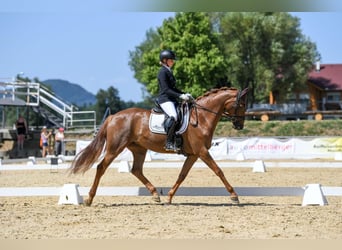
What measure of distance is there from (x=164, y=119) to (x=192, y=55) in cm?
3909

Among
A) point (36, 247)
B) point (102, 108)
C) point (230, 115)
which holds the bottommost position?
point (36, 247)

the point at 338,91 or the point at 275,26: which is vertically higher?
the point at 275,26

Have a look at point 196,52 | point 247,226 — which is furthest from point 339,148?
point 196,52

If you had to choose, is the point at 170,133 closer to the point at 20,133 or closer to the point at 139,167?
the point at 139,167

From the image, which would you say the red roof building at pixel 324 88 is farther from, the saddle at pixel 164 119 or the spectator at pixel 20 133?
the saddle at pixel 164 119

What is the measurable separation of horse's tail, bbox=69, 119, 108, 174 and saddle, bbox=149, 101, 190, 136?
0.77 meters

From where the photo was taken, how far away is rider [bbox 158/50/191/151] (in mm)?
8492

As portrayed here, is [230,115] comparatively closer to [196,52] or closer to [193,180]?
[193,180]

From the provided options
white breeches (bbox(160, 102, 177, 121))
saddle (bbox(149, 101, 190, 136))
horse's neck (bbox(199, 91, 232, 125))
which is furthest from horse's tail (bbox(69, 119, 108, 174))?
horse's neck (bbox(199, 91, 232, 125))

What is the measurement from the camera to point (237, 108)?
898 cm

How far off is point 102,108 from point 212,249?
77.3m

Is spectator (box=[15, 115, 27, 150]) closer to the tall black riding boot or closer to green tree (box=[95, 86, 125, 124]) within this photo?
the tall black riding boot

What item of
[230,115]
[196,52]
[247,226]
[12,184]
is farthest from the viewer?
[196,52]

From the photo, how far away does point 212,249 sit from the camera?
16.5 feet
